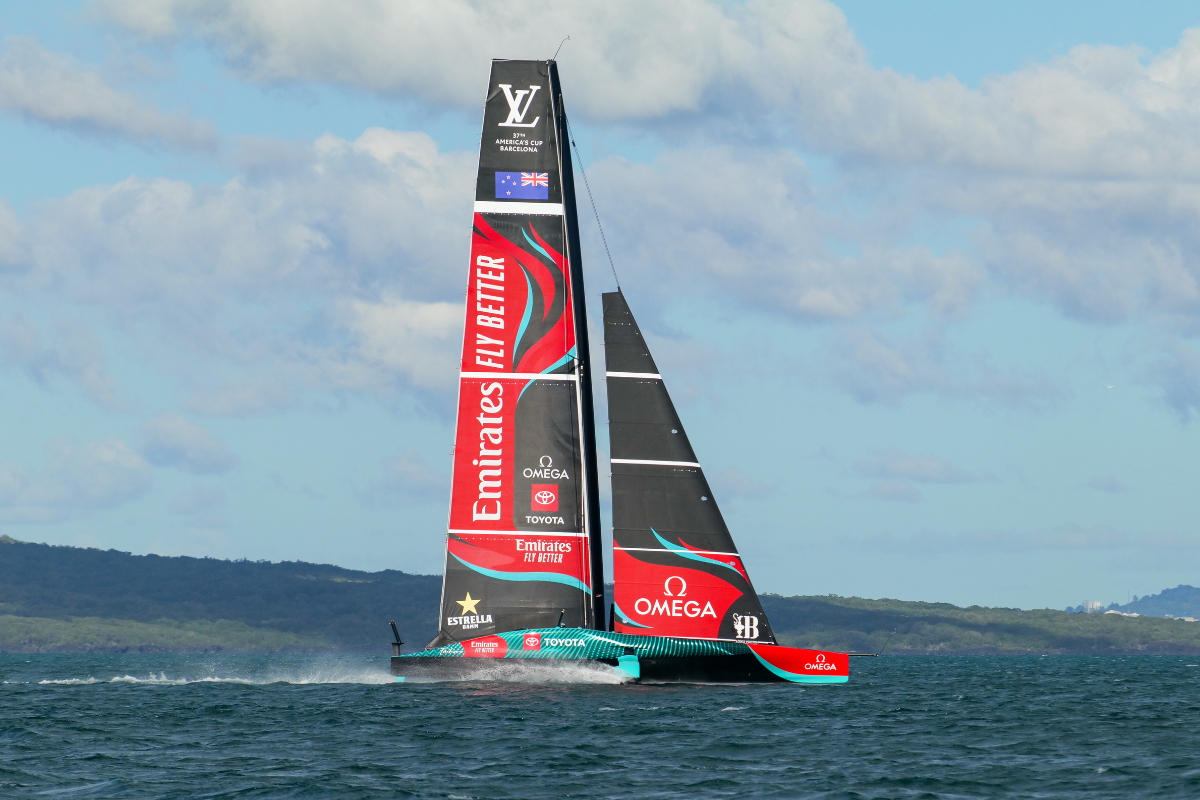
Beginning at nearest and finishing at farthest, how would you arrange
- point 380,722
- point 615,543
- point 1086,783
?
point 1086,783 < point 380,722 < point 615,543

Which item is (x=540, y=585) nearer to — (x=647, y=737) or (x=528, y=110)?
(x=647, y=737)

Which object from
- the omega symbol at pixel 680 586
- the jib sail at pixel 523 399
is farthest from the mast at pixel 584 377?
the omega symbol at pixel 680 586

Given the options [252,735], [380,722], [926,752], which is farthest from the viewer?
[380,722]

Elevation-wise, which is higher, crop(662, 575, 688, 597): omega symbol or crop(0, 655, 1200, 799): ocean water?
crop(662, 575, 688, 597): omega symbol

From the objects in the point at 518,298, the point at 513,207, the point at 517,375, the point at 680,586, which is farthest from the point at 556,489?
the point at 513,207

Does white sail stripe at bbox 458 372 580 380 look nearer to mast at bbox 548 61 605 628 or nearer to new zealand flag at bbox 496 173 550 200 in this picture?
mast at bbox 548 61 605 628

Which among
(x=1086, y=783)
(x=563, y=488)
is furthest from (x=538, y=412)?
(x=1086, y=783)

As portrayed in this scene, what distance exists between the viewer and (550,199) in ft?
126

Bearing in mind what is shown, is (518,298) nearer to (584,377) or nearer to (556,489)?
(584,377)

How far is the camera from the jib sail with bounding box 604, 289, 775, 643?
36.5 m

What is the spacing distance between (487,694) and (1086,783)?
17495 millimetres

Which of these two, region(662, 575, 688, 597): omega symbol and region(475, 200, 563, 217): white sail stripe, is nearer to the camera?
region(662, 575, 688, 597): omega symbol

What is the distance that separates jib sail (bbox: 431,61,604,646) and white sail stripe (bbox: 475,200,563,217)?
0.12 ft

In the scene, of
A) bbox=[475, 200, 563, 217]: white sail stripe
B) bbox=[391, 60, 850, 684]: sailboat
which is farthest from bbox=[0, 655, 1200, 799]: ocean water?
bbox=[475, 200, 563, 217]: white sail stripe
